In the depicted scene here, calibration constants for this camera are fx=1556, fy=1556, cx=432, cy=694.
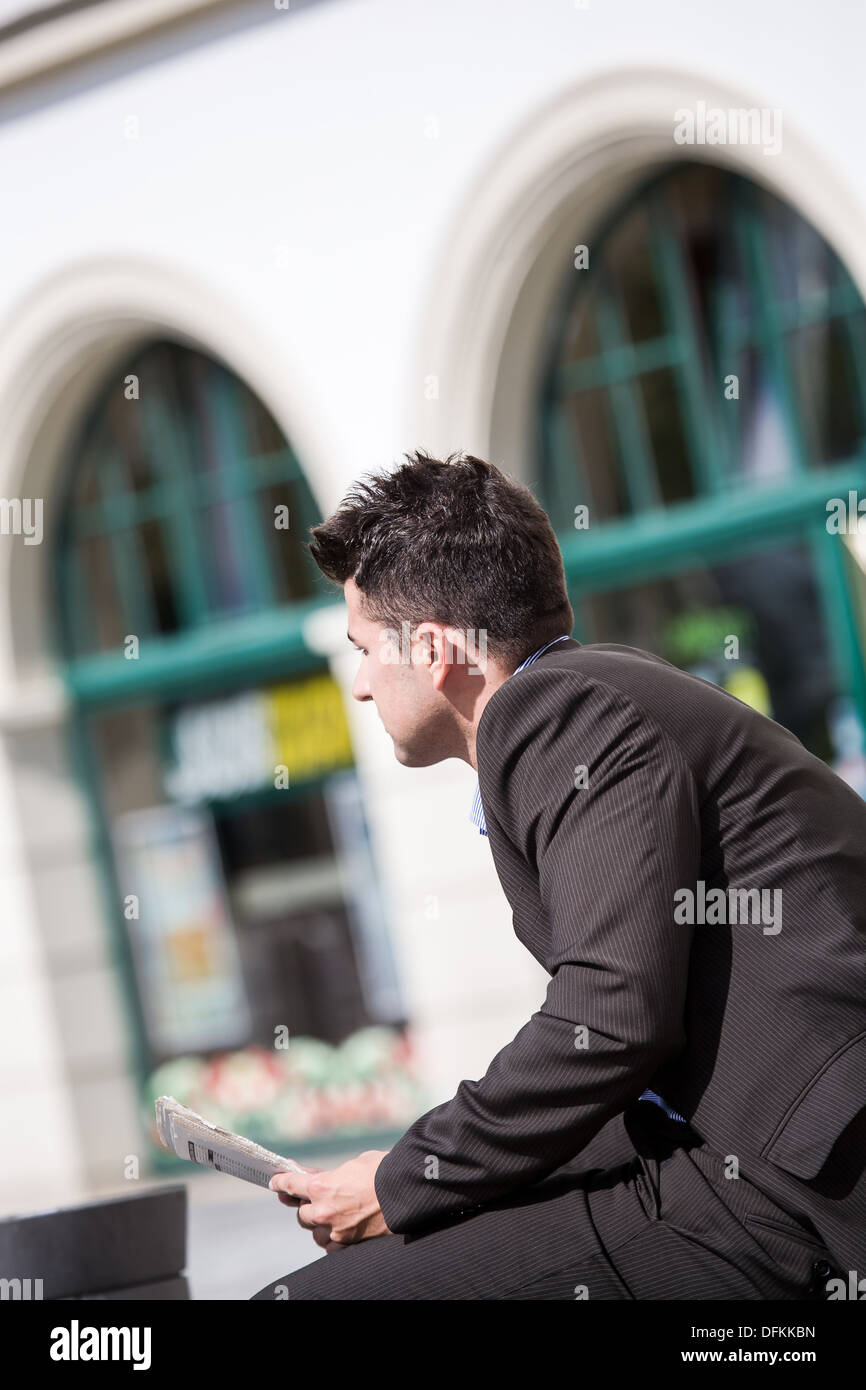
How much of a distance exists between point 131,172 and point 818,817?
6.86 meters

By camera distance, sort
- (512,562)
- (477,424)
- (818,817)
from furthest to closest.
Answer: (477,424)
(512,562)
(818,817)

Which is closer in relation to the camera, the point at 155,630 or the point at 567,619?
the point at 567,619

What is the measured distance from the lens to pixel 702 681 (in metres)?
2.13

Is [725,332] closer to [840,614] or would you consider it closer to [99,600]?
[840,614]

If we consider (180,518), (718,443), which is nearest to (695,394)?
(718,443)

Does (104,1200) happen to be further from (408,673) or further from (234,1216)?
Answer: (234,1216)

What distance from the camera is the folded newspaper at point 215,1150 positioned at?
7.00ft

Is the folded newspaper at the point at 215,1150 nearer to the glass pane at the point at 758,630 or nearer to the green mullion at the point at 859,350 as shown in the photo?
the glass pane at the point at 758,630

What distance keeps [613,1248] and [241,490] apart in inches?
262

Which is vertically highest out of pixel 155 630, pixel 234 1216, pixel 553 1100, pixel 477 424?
pixel 477 424

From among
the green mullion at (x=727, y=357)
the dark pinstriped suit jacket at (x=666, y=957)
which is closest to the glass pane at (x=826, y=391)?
the green mullion at (x=727, y=357)

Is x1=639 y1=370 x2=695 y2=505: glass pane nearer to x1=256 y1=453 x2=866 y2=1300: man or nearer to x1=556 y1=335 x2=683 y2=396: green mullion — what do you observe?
x1=556 y1=335 x2=683 y2=396: green mullion

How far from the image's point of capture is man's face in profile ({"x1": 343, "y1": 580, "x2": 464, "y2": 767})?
224 cm
